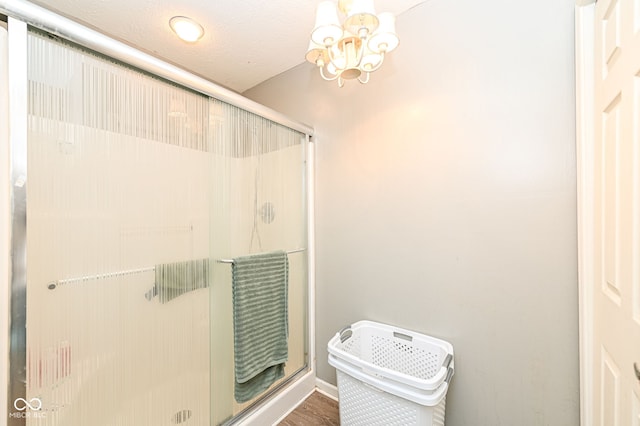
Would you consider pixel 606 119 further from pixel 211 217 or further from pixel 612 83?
pixel 211 217

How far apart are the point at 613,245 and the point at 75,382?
1.83 metres

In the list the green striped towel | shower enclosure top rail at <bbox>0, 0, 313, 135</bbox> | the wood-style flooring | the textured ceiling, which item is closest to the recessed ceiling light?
the textured ceiling

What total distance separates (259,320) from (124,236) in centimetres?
79

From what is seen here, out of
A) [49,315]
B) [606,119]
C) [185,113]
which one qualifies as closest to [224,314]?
[49,315]

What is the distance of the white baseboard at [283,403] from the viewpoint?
141cm

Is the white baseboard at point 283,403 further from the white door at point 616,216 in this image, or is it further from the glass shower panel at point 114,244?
the white door at point 616,216

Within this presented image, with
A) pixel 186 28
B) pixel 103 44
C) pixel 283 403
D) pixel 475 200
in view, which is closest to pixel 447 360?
pixel 475 200

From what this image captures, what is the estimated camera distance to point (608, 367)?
2.71 feet

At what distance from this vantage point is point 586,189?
3.11 ft

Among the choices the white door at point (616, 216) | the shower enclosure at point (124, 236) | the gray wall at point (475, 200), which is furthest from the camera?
the gray wall at point (475, 200)

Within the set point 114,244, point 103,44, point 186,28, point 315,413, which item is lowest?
point 315,413

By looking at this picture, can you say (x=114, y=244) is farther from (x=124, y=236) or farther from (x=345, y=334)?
(x=345, y=334)

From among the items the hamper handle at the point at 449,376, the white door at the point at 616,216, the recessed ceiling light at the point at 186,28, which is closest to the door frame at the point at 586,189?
the white door at the point at 616,216

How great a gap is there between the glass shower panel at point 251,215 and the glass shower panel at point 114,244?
0.06m
